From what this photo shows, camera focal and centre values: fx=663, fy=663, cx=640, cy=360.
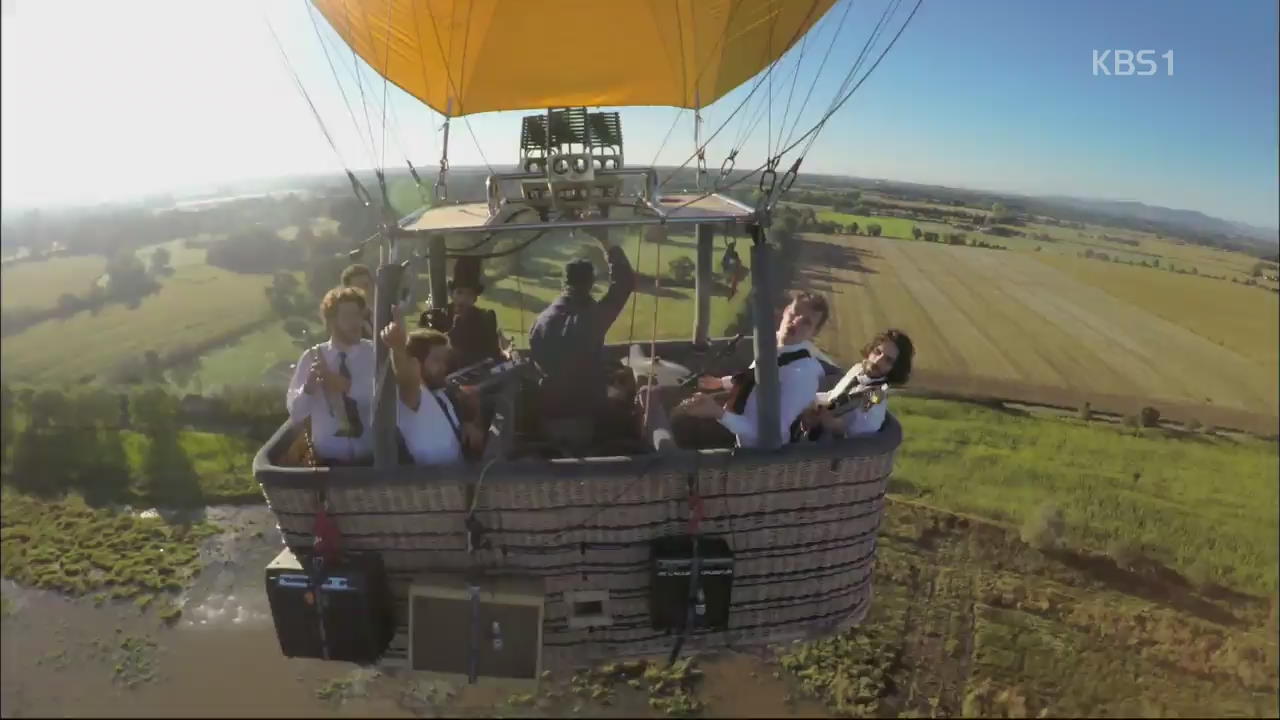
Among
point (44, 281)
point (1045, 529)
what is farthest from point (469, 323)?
point (44, 281)

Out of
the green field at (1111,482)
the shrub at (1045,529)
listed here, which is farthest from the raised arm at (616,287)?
the green field at (1111,482)

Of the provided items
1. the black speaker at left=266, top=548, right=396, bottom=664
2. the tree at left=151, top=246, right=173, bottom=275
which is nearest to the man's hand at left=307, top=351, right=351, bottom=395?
the black speaker at left=266, top=548, right=396, bottom=664

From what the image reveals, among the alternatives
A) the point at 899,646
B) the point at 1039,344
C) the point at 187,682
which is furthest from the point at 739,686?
the point at 1039,344

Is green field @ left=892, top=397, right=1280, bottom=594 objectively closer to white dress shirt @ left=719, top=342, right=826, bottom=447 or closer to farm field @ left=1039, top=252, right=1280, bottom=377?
farm field @ left=1039, top=252, right=1280, bottom=377

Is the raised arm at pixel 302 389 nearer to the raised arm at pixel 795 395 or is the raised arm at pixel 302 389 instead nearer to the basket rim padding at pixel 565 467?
the basket rim padding at pixel 565 467

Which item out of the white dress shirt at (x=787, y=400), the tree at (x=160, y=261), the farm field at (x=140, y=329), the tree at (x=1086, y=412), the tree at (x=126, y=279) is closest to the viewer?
the white dress shirt at (x=787, y=400)

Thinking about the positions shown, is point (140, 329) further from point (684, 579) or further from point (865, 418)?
point (865, 418)
